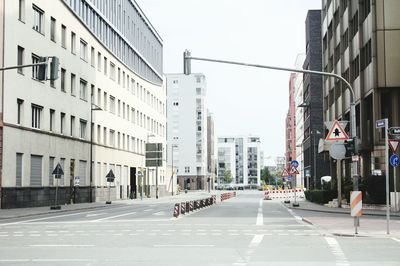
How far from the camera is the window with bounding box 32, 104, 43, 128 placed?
45125 millimetres

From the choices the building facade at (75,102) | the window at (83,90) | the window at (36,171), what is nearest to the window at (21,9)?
the building facade at (75,102)

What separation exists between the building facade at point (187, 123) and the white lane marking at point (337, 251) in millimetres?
161847

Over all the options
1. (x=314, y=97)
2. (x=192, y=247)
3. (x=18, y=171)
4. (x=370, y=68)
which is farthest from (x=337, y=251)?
(x=314, y=97)

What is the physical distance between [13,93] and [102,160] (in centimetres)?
2408

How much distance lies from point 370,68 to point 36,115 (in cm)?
2422

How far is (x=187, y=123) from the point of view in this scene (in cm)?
18000

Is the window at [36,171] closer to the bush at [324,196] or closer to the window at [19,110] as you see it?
the window at [19,110]

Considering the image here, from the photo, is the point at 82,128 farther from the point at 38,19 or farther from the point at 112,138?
the point at 38,19

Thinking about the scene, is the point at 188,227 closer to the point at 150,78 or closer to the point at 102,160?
the point at 102,160

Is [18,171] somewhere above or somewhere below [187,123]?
below

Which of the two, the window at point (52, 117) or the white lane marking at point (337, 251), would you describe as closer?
the white lane marking at point (337, 251)

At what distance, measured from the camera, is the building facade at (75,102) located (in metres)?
41.0

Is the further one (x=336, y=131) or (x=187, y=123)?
(x=187, y=123)

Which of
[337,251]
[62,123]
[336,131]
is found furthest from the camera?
[62,123]
